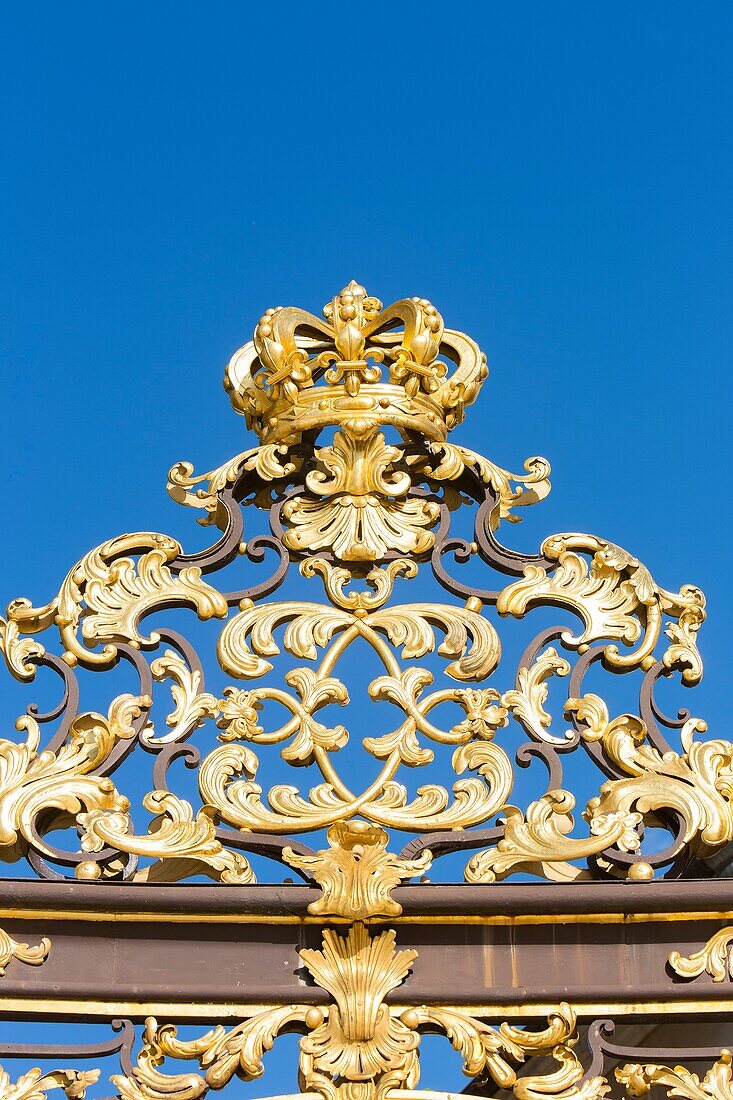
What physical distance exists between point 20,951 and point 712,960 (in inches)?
57.3

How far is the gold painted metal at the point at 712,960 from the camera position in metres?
3.65

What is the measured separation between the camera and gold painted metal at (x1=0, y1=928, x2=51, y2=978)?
3.59m

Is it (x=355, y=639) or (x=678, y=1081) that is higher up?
(x=355, y=639)

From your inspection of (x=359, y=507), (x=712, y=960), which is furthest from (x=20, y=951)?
(x=712, y=960)

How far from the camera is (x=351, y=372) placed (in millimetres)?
4395

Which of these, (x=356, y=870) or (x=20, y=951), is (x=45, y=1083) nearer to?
(x=20, y=951)

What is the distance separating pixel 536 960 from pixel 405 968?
0.93 ft

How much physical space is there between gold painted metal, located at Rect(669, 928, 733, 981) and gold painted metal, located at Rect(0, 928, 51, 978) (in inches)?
51.9

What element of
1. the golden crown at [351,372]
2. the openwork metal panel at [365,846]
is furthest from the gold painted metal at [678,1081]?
the golden crown at [351,372]

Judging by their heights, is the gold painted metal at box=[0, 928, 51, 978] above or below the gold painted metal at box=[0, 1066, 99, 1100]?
above

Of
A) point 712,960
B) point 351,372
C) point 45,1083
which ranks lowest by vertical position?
point 45,1083

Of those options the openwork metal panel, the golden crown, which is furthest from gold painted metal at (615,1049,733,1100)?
the golden crown

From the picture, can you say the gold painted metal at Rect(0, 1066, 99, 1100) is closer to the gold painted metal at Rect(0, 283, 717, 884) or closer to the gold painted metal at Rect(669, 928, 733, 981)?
the gold painted metal at Rect(0, 283, 717, 884)

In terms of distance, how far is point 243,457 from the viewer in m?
4.34
